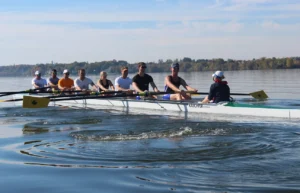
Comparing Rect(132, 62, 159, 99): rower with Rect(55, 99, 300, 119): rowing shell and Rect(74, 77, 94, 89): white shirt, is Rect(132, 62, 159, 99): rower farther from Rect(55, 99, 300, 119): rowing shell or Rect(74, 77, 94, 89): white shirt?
Rect(74, 77, 94, 89): white shirt

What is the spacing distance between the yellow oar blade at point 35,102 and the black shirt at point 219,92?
20.5 ft

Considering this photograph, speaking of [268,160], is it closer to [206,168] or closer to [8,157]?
[206,168]

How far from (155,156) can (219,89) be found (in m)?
6.71

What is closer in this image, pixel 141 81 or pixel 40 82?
pixel 141 81

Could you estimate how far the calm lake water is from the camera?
7.11 m

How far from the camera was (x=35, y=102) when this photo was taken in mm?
18250

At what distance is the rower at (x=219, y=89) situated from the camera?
14992mm

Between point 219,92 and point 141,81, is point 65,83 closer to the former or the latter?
point 141,81

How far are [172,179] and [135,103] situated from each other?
1192 centimetres

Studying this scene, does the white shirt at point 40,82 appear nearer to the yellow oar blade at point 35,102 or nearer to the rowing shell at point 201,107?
the rowing shell at point 201,107

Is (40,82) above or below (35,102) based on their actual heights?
above

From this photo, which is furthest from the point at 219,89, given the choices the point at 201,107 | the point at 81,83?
the point at 81,83

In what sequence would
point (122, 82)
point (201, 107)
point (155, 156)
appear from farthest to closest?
point (122, 82)
point (201, 107)
point (155, 156)

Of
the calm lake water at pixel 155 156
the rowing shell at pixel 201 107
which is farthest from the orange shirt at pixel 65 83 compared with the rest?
the calm lake water at pixel 155 156
